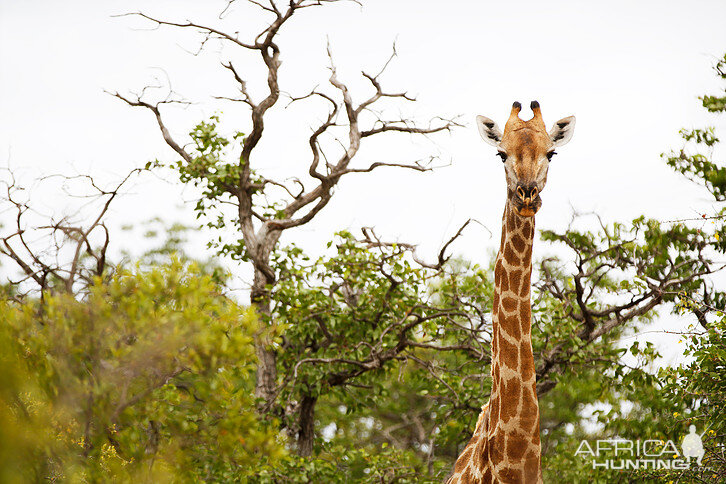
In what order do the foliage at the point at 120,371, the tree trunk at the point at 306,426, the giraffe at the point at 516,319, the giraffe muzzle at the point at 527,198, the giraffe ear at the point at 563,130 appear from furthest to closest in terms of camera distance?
the tree trunk at the point at 306,426, the giraffe ear at the point at 563,130, the giraffe at the point at 516,319, the giraffe muzzle at the point at 527,198, the foliage at the point at 120,371

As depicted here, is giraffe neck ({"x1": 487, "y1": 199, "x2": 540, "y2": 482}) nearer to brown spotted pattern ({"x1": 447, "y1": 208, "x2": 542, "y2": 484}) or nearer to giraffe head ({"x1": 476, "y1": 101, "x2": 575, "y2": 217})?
brown spotted pattern ({"x1": 447, "y1": 208, "x2": 542, "y2": 484})

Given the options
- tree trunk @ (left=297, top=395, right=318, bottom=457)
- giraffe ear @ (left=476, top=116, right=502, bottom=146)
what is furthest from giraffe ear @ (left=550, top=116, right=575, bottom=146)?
tree trunk @ (left=297, top=395, right=318, bottom=457)

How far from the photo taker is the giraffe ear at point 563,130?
6.48 m

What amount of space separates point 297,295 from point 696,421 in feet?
18.9

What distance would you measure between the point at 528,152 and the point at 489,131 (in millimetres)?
879

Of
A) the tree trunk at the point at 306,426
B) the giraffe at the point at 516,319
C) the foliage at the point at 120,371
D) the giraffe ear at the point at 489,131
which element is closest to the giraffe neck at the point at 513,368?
the giraffe at the point at 516,319

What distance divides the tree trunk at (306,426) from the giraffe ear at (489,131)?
7027 mm

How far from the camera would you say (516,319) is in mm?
6145

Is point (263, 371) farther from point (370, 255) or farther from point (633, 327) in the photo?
point (633, 327)

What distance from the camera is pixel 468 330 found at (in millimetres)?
10992

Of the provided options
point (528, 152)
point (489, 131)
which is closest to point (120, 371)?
point (528, 152)

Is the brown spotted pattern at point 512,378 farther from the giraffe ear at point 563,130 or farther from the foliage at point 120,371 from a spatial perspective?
the foliage at point 120,371

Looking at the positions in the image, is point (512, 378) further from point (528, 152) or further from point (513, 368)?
point (528, 152)

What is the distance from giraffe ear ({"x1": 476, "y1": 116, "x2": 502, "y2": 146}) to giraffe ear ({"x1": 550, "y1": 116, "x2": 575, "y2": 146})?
1.55 feet
